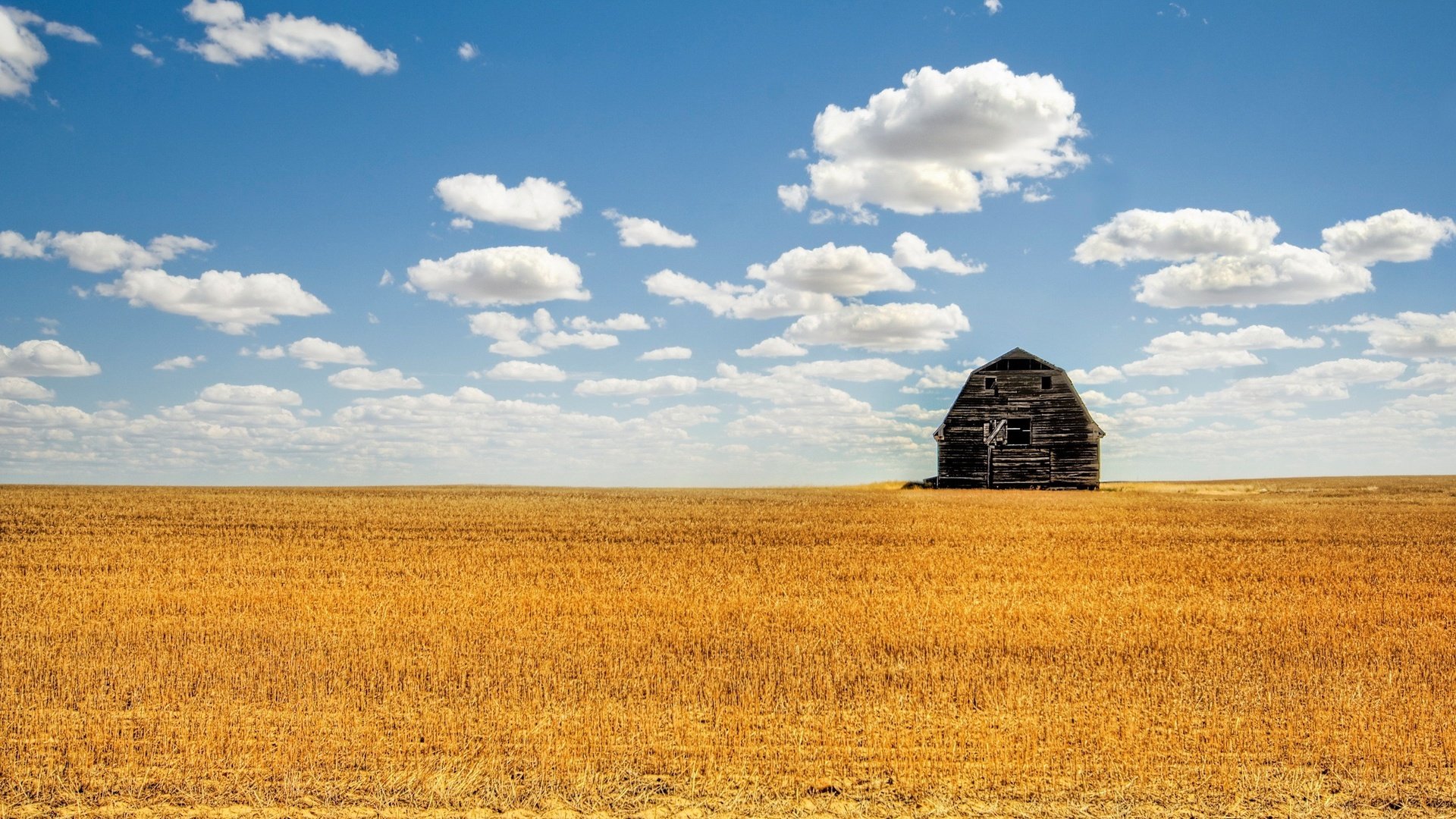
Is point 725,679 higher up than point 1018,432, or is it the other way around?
point 1018,432

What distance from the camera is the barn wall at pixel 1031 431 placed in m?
49.7

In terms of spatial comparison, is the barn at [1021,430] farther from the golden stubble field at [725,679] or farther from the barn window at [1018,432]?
the golden stubble field at [725,679]

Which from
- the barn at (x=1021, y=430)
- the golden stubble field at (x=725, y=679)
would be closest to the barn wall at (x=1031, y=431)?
the barn at (x=1021, y=430)

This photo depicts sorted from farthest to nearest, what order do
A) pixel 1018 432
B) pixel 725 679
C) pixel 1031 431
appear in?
pixel 1018 432, pixel 1031 431, pixel 725 679

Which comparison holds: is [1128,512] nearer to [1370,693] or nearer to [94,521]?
[1370,693]

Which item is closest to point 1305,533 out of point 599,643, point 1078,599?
point 1078,599

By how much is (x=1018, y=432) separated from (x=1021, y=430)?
194 mm

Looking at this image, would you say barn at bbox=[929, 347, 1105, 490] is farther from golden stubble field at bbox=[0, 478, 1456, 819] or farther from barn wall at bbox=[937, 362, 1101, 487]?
golden stubble field at bbox=[0, 478, 1456, 819]

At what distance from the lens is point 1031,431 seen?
5012 centimetres

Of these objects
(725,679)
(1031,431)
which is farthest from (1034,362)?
(725,679)

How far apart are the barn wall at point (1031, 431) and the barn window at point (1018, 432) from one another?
0.20 metres

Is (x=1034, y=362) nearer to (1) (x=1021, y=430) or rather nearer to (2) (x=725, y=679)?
(1) (x=1021, y=430)

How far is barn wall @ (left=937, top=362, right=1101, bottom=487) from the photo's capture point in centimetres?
4969

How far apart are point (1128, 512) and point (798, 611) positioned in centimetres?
2544
